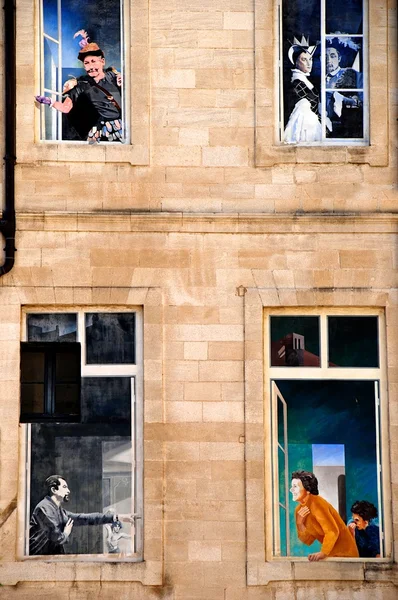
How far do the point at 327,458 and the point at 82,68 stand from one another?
218 inches

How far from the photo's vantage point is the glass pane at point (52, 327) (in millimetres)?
13883

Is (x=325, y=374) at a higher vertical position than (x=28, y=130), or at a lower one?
lower

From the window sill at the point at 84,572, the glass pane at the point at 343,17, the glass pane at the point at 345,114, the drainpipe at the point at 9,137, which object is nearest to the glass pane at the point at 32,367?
the drainpipe at the point at 9,137

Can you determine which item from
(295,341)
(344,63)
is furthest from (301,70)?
Answer: (295,341)

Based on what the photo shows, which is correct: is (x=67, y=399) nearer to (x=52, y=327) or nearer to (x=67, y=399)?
(x=67, y=399)

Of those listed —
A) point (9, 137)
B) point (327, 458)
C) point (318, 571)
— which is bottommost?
point (318, 571)

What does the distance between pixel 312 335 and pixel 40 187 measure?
3.67m

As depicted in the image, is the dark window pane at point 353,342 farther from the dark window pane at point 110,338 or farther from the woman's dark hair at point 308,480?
the dark window pane at point 110,338

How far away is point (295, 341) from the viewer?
45.8ft

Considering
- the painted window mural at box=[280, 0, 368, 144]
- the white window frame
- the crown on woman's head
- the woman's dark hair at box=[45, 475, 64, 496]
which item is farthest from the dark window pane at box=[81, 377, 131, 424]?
the crown on woman's head

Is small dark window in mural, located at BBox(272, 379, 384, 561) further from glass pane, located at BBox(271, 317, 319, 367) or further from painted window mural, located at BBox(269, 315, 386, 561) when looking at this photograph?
glass pane, located at BBox(271, 317, 319, 367)

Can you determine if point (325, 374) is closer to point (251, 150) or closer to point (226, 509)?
point (226, 509)

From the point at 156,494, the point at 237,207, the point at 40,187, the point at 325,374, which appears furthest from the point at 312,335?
the point at 40,187

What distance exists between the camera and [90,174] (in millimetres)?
13938
